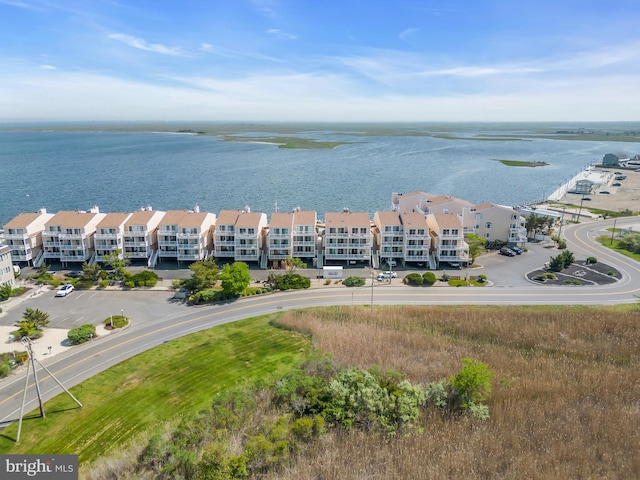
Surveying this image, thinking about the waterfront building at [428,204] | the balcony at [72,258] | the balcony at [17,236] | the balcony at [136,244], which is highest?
the waterfront building at [428,204]

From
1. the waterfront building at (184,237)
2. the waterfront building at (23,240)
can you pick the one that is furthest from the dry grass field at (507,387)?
the waterfront building at (23,240)

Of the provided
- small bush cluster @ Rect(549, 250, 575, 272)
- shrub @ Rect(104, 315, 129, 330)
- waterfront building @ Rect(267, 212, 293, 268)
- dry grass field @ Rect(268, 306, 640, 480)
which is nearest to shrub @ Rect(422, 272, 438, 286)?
dry grass field @ Rect(268, 306, 640, 480)

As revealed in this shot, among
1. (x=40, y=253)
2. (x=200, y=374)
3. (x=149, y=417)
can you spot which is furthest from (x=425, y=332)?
(x=40, y=253)

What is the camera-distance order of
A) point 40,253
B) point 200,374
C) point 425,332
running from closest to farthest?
point 200,374, point 425,332, point 40,253

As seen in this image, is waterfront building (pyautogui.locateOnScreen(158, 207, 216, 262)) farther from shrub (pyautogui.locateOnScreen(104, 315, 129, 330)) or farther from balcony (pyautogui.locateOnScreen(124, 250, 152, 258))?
shrub (pyautogui.locateOnScreen(104, 315, 129, 330))

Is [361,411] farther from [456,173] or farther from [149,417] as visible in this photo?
[456,173]

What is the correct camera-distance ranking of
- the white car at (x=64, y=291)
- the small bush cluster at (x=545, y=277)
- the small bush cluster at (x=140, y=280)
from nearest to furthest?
the white car at (x=64, y=291) → the small bush cluster at (x=140, y=280) → the small bush cluster at (x=545, y=277)

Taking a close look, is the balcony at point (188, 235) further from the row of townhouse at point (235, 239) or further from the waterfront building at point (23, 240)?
the waterfront building at point (23, 240)

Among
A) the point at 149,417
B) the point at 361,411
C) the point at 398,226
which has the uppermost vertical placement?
the point at 398,226

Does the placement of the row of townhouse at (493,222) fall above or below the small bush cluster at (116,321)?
above
